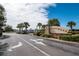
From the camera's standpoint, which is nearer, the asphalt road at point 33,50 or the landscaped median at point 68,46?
the asphalt road at point 33,50

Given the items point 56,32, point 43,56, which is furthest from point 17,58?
point 56,32

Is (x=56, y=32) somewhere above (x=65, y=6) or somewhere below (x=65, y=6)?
below

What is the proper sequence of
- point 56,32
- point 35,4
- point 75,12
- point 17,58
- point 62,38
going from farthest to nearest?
point 56,32
point 62,38
point 75,12
point 35,4
point 17,58

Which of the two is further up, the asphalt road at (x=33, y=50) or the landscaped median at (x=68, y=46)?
the asphalt road at (x=33, y=50)

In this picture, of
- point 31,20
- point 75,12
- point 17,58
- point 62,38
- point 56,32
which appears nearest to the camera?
point 17,58

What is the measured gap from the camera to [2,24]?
2402 centimetres

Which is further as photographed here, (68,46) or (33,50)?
(68,46)

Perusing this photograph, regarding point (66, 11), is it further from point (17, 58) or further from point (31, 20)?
point (17, 58)

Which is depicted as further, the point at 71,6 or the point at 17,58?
the point at 71,6

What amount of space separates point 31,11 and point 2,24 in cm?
939

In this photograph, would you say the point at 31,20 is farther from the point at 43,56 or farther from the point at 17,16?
the point at 43,56

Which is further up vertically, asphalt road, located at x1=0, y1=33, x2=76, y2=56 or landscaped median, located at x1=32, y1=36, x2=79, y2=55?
asphalt road, located at x1=0, y1=33, x2=76, y2=56

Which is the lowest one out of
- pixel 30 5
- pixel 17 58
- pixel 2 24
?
pixel 17 58

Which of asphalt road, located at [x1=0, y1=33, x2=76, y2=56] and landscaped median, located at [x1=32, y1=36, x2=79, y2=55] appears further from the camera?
landscaped median, located at [x1=32, y1=36, x2=79, y2=55]
